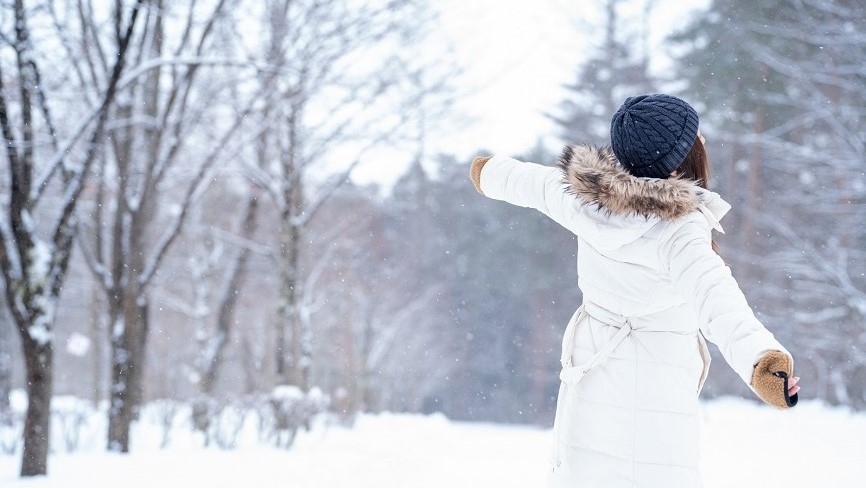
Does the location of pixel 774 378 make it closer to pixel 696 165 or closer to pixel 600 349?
pixel 600 349

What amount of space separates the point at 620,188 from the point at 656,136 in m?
0.20

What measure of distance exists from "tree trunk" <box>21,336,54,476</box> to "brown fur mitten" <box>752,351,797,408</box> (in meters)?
4.64

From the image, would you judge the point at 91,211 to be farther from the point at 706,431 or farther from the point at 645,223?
the point at 645,223

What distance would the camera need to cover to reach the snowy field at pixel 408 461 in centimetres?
538

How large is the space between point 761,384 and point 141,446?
7.17 meters

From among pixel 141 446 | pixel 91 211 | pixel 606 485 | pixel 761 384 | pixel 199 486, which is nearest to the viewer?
pixel 761 384

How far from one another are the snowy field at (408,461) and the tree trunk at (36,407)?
0.40 ft

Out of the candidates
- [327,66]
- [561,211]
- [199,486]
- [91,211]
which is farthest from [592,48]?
[561,211]

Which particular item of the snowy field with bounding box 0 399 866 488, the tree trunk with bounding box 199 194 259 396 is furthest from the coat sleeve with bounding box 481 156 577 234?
the tree trunk with bounding box 199 194 259 396

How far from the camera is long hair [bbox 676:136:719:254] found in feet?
6.53

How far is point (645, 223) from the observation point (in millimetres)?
1769

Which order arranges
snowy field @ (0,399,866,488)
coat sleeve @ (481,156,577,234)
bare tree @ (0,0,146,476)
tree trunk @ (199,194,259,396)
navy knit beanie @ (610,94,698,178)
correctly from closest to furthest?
navy knit beanie @ (610,94,698,178) → coat sleeve @ (481,156,577,234) → bare tree @ (0,0,146,476) → snowy field @ (0,399,866,488) → tree trunk @ (199,194,259,396)

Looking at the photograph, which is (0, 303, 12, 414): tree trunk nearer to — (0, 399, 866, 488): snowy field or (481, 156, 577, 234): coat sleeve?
(0, 399, 866, 488): snowy field

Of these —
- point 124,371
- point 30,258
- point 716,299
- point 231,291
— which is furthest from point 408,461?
point 231,291
